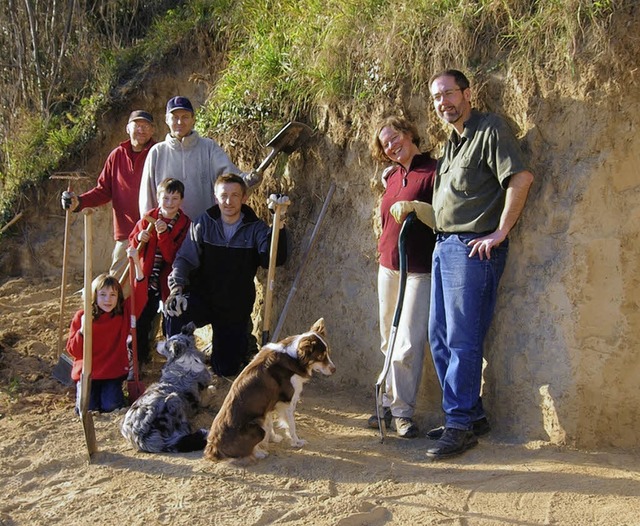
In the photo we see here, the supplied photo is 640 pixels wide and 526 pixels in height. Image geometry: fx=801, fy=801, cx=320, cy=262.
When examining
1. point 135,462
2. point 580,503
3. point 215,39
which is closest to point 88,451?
point 135,462

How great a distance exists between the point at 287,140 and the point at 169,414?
9.11 feet

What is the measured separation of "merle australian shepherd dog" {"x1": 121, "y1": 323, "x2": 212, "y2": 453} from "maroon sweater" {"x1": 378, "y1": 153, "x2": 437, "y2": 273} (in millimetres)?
1725

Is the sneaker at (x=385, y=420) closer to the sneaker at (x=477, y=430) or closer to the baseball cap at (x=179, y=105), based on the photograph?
the sneaker at (x=477, y=430)

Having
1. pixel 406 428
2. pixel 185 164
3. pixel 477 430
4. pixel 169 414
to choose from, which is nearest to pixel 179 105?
pixel 185 164

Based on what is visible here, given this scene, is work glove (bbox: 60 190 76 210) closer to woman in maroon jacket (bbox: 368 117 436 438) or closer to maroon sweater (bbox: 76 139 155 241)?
maroon sweater (bbox: 76 139 155 241)

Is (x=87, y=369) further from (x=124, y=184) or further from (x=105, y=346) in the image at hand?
(x=124, y=184)

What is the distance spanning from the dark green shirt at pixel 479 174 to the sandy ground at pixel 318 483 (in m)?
1.56

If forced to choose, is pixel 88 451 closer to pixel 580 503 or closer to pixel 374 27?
pixel 580 503

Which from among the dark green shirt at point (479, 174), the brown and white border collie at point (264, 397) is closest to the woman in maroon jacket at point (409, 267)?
the dark green shirt at point (479, 174)

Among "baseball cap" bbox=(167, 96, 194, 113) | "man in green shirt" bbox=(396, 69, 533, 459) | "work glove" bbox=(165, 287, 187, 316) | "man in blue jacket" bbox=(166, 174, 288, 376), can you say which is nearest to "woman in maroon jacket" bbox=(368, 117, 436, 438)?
"man in green shirt" bbox=(396, 69, 533, 459)

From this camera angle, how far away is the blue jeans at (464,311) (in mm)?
5203

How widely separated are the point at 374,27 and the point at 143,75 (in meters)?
4.34

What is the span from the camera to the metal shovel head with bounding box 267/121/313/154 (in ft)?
23.2

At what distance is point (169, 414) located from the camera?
18.6ft
